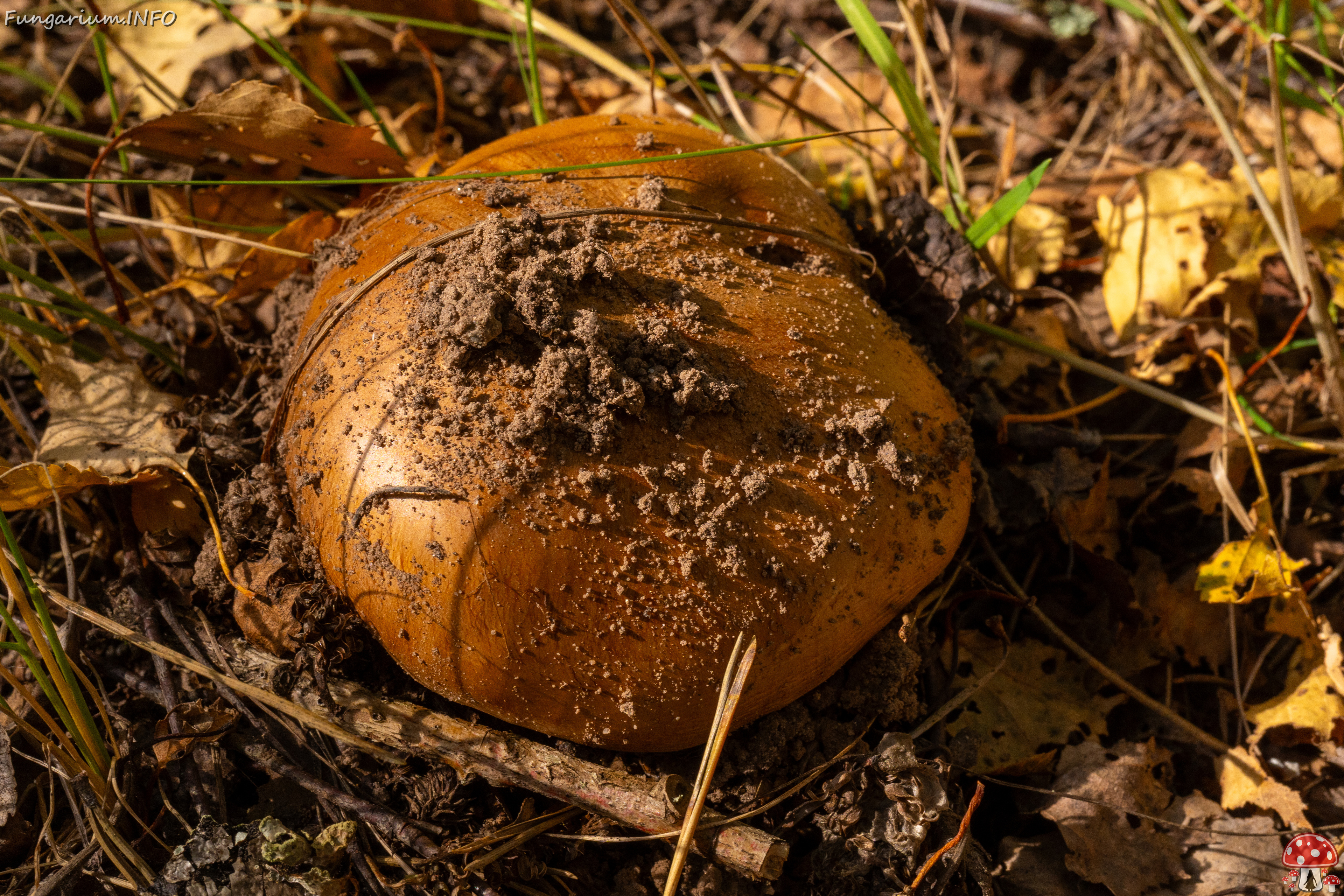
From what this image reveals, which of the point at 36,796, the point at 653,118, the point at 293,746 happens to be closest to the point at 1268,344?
the point at 653,118

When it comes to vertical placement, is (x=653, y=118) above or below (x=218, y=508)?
above

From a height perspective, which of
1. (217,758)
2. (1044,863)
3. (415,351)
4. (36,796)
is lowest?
(1044,863)

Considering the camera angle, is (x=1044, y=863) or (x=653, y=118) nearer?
(x=1044, y=863)


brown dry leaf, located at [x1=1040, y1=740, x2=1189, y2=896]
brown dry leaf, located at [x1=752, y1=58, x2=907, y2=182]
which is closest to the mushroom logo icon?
brown dry leaf, located at [x1=1040, y1=740, x2=1189, y2=896]

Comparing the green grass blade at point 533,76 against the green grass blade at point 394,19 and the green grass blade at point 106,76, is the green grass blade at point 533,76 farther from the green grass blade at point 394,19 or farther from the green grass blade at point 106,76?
the green grass blade at point 106,76

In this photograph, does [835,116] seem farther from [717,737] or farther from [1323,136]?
[717,737]

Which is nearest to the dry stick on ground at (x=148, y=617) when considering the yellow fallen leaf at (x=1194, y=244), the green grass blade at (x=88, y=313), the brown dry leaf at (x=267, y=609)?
the brown dry leaf at (x=267, y=609)

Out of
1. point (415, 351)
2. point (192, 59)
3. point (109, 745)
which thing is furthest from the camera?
point (192, 59)

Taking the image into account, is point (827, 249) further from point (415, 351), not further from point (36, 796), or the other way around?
point (36, 796)

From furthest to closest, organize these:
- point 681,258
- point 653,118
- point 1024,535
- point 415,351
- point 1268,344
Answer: point 1268,344 < point 1024,535 < point 653,118 < point 681,258 < point 415,351
